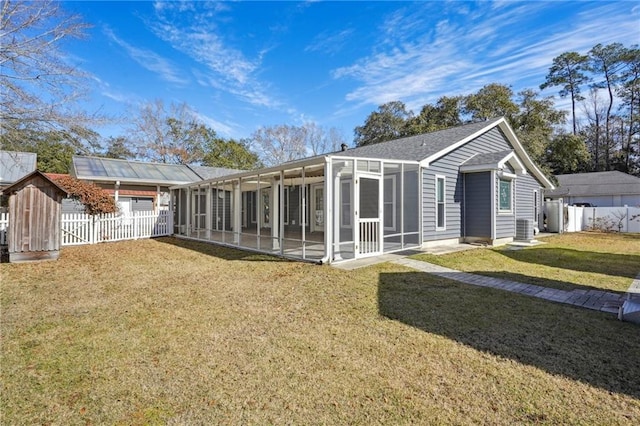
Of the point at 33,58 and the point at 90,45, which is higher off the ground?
the point at 90,45

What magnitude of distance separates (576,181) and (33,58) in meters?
35.6

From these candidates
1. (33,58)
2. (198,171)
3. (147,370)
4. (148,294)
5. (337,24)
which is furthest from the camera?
(198,171)

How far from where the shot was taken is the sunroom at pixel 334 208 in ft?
26.2

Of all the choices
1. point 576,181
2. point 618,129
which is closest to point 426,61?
point 576,181

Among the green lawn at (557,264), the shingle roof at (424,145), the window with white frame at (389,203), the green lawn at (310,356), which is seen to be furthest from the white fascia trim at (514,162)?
the green lawn at (310,356)

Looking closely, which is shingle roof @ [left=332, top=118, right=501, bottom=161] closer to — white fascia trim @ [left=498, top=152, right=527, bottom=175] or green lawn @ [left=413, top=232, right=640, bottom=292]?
white fascia trim @ [left=498, top=152, right=527, bottom=175]

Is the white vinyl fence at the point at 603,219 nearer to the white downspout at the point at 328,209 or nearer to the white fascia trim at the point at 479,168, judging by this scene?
the white fascia trim at the point at 479,168

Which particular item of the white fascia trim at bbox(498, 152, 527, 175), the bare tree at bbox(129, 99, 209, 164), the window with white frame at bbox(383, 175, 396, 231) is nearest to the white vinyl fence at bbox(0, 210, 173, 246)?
the window with white frame at bbox(383, 175, 396, 231)

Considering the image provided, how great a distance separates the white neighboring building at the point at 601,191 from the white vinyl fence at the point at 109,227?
26.2 metres

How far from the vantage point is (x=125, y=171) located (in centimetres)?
1706

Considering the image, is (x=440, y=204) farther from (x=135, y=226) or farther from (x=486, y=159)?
(x=135, y=226)

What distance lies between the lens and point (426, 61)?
1322cm

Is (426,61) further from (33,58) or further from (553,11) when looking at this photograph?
(33,58)

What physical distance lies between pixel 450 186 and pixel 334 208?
5335mm
